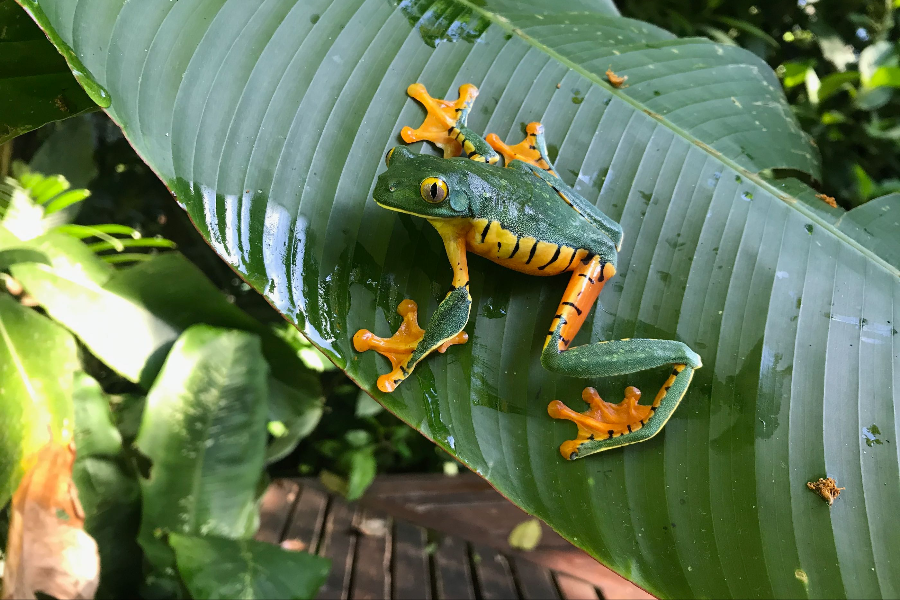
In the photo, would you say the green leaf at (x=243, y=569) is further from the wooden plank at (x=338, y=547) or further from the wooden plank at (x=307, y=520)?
the wooden plank at (x=307, y=520)

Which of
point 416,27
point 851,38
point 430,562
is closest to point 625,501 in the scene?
point 416,27

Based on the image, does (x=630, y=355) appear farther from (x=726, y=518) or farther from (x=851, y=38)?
(x=851, y=38)

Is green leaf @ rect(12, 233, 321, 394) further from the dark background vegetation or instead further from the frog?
the frog

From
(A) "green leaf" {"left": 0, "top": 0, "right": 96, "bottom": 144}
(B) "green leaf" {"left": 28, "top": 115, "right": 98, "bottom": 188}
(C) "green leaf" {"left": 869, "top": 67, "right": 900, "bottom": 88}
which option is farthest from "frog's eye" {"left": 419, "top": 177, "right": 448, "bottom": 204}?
(C) "green leaf" {"left": 869, "top": 67, "right": 900, "bottom": 88}

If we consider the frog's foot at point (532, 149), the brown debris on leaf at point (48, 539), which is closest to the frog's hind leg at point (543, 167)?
the frog's foot at point (532, 149)

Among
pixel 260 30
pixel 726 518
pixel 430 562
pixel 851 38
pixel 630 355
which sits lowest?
pixel 430 562

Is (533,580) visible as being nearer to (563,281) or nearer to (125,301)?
(563,281)
